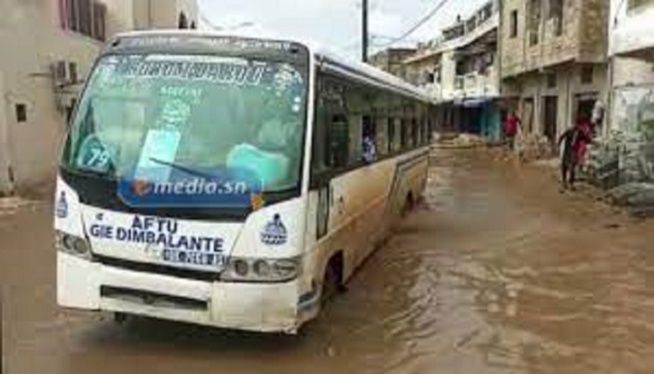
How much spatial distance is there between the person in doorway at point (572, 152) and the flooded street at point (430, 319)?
271 inches

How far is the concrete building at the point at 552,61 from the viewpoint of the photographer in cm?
2808

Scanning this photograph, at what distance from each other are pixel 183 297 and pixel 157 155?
43.7 inches

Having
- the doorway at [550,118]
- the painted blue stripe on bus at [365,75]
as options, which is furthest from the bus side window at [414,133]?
the doorway at [550,118]

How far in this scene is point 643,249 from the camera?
13.3m

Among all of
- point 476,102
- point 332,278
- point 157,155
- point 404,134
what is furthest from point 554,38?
point 157,155

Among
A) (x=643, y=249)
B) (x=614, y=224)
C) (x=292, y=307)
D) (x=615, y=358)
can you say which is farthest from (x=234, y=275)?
(x=614, y=224)

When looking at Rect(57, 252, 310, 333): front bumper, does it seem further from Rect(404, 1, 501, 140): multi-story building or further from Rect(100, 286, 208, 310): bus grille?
Rect(404, 1, 501, 140): multi-story building

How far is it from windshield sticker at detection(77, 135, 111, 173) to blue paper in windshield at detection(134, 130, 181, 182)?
0.94 feet

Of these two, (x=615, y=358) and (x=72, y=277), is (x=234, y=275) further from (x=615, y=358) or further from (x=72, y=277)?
(x=615, y=358)

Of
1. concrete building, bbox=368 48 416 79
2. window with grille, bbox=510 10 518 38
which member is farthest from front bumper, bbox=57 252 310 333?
concrete building, bbox=368 48 416 79

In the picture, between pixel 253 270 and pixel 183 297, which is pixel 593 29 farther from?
pixel 183 297

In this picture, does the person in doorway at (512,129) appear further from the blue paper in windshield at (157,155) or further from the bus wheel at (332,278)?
the blue paper in windshield at (157,155)

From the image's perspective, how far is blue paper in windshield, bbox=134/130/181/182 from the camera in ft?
22.4

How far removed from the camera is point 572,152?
2238cm
